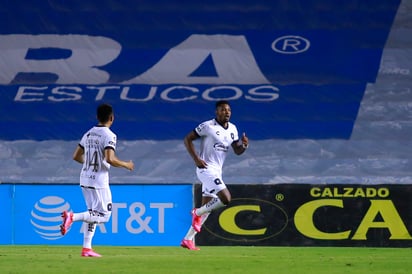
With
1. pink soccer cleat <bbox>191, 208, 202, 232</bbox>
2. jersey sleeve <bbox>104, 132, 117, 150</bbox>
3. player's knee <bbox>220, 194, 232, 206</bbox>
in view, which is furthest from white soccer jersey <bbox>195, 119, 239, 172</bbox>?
jersey sleeve <bbox>104, 132, 117, 150</bbox>

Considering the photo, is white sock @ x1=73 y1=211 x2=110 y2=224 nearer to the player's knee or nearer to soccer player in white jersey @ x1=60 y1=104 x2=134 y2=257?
soccer player in white jersey @ x1=60 y1=104 x2=134 y2=257

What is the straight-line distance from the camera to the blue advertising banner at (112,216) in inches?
619

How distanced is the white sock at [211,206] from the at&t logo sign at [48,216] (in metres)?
3.18

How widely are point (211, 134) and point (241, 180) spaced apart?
6.01 meters

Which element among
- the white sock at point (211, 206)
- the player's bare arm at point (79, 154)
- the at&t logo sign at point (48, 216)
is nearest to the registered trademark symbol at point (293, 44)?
the at&t logo sign at point (48, 216)

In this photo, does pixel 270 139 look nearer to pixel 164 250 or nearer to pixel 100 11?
pixel 100 11

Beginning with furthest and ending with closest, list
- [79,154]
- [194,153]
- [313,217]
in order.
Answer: [313,217]
[194,153]
[79,154]

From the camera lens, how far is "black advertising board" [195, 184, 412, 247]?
50.3 ft

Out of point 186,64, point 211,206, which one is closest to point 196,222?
point 211,206

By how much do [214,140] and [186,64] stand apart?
7.21 m

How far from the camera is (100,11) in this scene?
68.5 feet

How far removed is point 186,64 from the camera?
67.7 feet

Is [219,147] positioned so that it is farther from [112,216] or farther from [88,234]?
[112,216]

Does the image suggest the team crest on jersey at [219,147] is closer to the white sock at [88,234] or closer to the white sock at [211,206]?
the white sock at [211,206]
